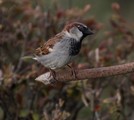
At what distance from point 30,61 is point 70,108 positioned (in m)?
0.53

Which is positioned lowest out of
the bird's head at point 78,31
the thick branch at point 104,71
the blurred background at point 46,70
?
the blurred background at point 46,70

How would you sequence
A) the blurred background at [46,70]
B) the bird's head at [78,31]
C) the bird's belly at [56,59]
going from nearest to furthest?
the bird's belly at [56,59] → the bird's head at [78,31] → the blurred background at [46,70]

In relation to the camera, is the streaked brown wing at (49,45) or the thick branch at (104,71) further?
the streaked brown wing at (49,45)

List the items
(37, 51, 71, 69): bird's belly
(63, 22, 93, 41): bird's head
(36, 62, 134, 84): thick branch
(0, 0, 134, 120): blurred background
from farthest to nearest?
(0, 0, 134, 120): blurred background → (63, 22, 93, 41): bird's head → (37, 51, 71, 69): bird's belly → (36, 62, 134, 84): thick branch

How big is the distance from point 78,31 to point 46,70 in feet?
2.00

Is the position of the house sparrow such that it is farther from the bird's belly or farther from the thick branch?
the thick branch

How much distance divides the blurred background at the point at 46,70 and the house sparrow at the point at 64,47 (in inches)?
12.8

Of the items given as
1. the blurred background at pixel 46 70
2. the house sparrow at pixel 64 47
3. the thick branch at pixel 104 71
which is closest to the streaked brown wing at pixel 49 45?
the house sparrow at pixel 64 47

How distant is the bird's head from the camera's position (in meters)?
4.07

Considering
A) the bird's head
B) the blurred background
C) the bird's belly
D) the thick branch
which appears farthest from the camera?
the blurred background

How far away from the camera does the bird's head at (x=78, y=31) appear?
407cm

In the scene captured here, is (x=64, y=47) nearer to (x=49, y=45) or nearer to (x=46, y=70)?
(x=49, y=45)

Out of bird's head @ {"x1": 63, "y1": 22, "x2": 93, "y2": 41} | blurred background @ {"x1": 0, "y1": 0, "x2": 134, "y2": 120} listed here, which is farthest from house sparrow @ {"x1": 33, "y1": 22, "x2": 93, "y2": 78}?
blurred background @ {"x1": 0, "y1": 0, "x2": 134, "y2": 120}

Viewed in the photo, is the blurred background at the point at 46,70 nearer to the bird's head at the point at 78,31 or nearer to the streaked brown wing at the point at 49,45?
the streaked brown wing at the point at 49,45
